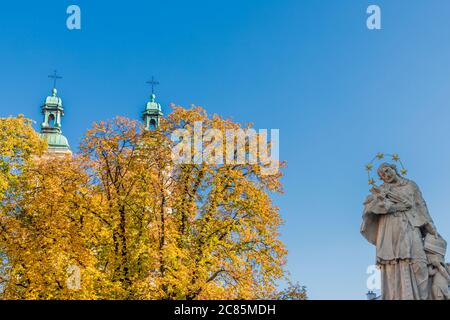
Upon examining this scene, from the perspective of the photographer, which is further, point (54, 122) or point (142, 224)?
point (54, 122)

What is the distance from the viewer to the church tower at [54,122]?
7219cm

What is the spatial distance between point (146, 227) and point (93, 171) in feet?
14.4

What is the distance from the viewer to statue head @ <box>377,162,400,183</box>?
12.3 metres

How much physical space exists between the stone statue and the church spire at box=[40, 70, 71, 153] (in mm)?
63133

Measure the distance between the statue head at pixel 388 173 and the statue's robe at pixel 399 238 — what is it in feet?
0.51

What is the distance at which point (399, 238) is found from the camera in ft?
38.1

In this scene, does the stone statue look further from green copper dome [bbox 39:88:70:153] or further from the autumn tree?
green copper dome [bbox 39:88:70:153]

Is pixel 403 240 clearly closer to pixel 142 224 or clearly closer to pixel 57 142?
pixel 142 224

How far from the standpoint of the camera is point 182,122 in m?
28.8

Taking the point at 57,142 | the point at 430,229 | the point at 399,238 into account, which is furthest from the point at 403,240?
the point at 57,142

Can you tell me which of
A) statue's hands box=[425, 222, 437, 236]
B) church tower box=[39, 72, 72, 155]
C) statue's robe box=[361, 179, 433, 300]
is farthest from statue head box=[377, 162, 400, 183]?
church tower box=[39, 72, 72, 155]
